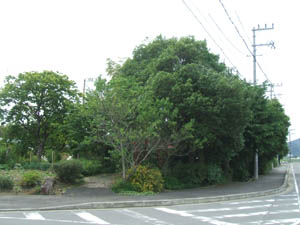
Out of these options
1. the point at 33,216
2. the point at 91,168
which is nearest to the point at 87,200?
the point at 33,216

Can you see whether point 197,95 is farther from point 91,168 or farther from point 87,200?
point 91,168

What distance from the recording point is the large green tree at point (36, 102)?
2748cm

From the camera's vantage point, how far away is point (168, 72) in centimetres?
1930

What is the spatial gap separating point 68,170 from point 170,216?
27.6 ft

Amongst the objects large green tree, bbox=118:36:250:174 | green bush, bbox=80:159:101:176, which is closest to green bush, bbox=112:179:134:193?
large green tree, bbox=118:36:250:174

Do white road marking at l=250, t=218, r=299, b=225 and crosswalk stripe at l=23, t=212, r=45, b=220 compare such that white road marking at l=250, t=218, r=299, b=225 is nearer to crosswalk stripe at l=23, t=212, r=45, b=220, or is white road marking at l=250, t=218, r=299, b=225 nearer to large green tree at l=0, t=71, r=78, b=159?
crosswalk stripe at l=23, t=212, r=45, b=220

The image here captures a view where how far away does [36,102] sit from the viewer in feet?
91.3

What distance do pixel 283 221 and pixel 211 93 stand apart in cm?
957

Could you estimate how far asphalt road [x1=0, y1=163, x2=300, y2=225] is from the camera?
991 cm

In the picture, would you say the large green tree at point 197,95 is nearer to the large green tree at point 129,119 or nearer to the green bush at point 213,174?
the large green tree at point 129,119

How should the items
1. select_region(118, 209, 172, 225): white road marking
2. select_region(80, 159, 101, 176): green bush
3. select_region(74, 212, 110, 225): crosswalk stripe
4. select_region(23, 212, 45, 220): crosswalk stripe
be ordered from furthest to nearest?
select_region(80, 159, 101, 176): green bush
select_region(23, 212, 45, 220): crosswalk stripe
select_region(118, 209, 172, 225): white road marking
select_region(74, 212, 110, 225): crosswalk stripe

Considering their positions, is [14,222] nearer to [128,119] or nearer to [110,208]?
[110,208]

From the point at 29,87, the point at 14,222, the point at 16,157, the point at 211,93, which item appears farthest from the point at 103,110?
the point at 16,157

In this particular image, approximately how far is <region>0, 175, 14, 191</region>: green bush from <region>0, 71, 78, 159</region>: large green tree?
10.4 m
